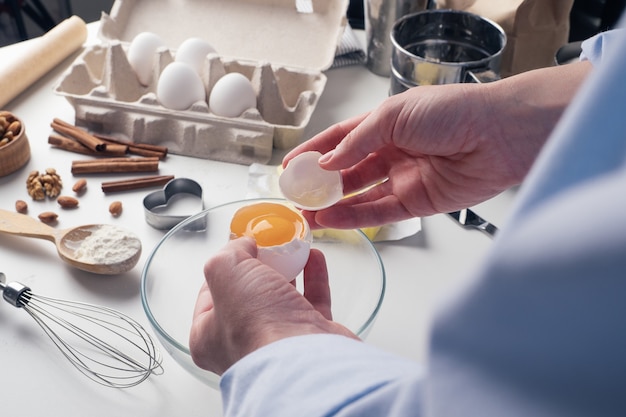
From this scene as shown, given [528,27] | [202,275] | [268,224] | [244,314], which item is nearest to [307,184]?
[268,224]

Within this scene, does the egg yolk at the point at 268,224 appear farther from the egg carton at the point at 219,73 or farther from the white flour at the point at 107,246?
the egg carton at the point at 219,73

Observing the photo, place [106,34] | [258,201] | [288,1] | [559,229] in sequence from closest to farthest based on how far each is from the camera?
[559,229] < [258,201] < [106,34] < [288,1]

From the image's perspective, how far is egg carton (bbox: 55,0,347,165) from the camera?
1184 millimetres

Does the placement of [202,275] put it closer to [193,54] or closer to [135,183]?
[135,183]

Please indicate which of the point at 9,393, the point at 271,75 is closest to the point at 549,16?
the point at 271,75

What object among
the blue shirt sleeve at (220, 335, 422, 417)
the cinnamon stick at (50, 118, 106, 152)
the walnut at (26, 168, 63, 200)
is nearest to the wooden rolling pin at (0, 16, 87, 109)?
the cinnamon stick at (50, 118, 106, 152)

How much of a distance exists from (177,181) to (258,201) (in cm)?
26

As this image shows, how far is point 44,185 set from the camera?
109cm

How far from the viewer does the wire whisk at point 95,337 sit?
2.69 feet

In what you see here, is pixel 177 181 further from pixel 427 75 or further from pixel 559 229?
pixel 559 229

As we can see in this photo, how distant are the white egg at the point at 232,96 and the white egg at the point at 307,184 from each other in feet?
1.19

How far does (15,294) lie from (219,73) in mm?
608

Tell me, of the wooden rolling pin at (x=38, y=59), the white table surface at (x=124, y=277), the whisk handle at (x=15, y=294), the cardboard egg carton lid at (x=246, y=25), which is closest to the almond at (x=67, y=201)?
the white table surface at (x=124, y=277)

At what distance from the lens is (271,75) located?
123 cm
